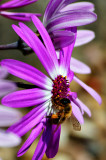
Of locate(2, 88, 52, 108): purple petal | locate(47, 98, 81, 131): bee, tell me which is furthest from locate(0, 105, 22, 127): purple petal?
locate(47, 98, 81, 131): bee

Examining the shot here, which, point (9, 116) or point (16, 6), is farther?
point (16, 6)

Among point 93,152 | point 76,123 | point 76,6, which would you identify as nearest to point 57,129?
point 76,123

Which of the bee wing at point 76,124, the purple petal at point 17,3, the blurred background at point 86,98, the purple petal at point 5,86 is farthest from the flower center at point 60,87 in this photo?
the blurred background at point 86,98

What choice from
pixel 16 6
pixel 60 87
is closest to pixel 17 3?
pixel 16 6

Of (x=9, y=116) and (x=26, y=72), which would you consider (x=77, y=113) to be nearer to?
(x=26, y=72)

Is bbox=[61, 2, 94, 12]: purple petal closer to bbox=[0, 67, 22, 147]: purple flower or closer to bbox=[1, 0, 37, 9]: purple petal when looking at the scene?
bbox=[1, 0, 37, 9]: purple petal

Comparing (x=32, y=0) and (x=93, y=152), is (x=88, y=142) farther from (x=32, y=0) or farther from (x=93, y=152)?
(x=32, y=0)
